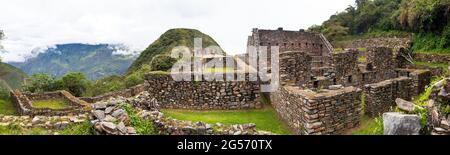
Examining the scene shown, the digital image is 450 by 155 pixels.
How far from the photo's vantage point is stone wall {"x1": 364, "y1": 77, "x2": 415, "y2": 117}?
11.6m

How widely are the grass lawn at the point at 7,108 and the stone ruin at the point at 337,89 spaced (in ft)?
71.4

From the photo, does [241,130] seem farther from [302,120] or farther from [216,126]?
[302,120]

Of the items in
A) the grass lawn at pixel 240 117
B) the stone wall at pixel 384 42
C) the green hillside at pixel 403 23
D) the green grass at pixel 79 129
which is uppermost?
the green hillside at pixel 403 23

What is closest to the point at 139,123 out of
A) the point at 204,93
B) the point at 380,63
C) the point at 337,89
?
the point at 204,93

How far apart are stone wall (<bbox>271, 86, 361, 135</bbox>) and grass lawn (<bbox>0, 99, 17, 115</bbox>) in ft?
77.8

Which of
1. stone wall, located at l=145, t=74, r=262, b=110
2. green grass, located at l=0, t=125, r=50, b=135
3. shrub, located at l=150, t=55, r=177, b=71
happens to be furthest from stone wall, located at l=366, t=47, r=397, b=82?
shrub, located at l=150, t=55, r=177, b=71

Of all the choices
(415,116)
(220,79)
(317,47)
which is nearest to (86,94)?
(317,47)

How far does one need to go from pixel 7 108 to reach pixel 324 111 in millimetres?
27277

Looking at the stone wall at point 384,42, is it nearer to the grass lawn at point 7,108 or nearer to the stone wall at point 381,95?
the stone wall at point 381,95

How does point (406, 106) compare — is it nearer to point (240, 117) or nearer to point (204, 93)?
point (240, 117)

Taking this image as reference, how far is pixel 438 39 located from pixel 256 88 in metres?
24.4

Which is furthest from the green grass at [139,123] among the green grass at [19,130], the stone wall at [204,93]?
the stone wall at [204,93]

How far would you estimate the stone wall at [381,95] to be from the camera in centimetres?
1159

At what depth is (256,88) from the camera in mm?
13672
